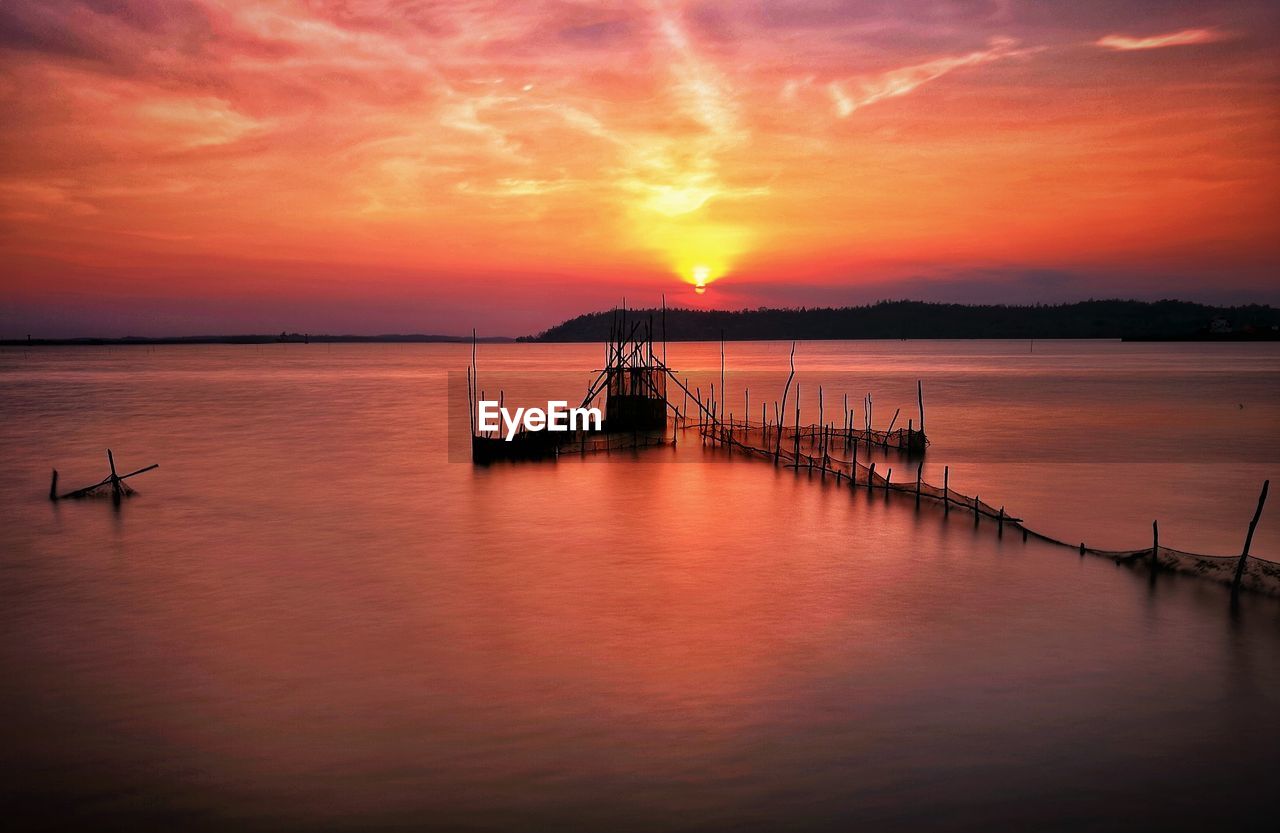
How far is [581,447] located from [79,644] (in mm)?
19624

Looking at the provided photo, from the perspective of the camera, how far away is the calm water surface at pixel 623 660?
806cm

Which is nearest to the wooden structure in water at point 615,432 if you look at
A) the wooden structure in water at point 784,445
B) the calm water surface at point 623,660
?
the wooden structure in water at point 784,445

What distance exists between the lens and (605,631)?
12.9 metres

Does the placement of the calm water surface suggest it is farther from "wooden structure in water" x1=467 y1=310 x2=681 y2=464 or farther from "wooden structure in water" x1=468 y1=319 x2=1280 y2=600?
"wooden structure in water" x1=467 y1=310 x2=681 y2=464

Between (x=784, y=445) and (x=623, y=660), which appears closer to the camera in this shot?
(x=623, y=660)

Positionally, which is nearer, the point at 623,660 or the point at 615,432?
the point at 623,660

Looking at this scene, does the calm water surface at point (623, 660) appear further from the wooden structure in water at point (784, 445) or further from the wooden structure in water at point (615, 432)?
the wooden structure in water at point (615, 432)

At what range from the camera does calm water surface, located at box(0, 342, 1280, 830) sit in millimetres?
8062

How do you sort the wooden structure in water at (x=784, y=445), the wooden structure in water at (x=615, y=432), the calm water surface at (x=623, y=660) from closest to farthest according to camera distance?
1. the calm water surface at (x=623, y=660)
2. the wooden structure in water at (x=784, y=445)
3. the wooden structure in water at (x=615, y=432)

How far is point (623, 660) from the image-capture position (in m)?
11.7

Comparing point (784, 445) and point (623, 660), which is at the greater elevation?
point (784, 445)

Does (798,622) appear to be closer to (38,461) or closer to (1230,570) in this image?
(1230,570)

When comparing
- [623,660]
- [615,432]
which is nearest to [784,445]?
[615,432]

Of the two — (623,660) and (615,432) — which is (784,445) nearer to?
(615,432)
